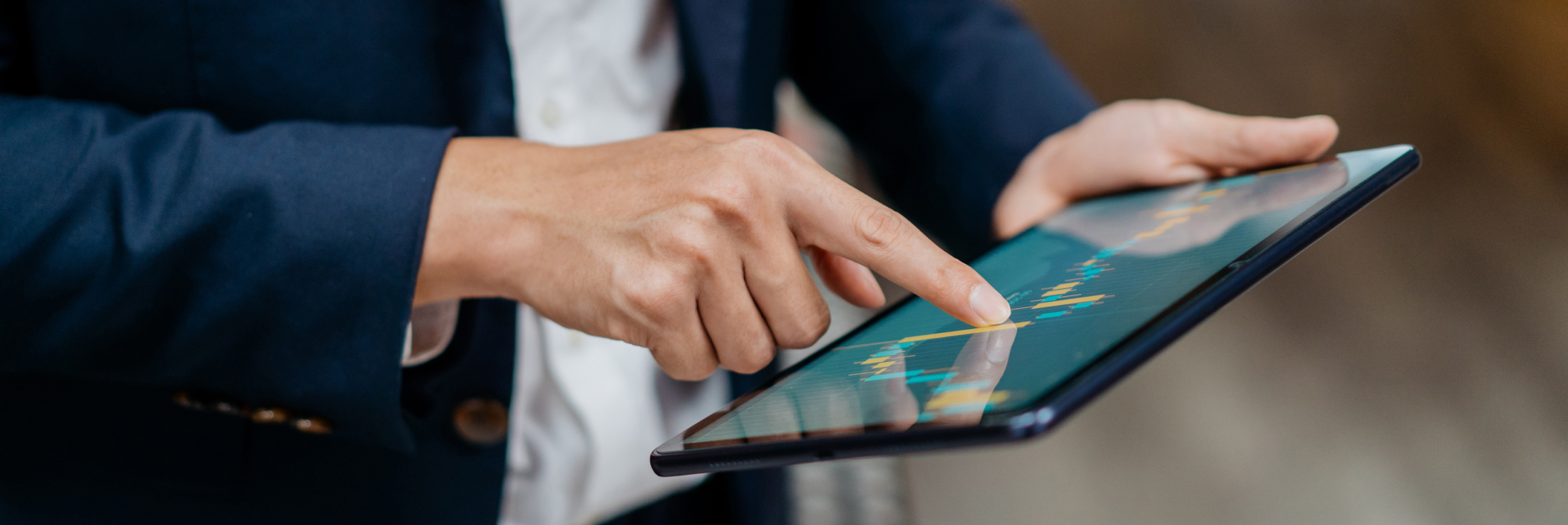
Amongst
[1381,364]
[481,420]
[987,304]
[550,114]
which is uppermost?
[550,114]

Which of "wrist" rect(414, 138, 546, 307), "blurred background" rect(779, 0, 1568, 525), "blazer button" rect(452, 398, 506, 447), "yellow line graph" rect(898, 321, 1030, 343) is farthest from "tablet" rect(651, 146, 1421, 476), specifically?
"blurred background" rect(779, 0, 1568, 525)

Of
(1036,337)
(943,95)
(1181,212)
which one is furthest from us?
(943,95)

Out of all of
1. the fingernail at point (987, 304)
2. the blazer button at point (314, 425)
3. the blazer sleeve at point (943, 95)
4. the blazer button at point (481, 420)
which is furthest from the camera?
the blazer sleeve at point (943, 95)

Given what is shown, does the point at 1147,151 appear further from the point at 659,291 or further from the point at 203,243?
the point at 203,243

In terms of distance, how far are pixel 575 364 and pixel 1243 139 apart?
60cm

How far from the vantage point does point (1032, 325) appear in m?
0.46

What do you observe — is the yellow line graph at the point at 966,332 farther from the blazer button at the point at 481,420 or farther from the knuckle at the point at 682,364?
the blazer button at the point at 481,420

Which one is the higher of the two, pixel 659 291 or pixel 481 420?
pixel 659 291

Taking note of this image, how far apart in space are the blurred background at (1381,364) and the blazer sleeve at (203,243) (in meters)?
1.41

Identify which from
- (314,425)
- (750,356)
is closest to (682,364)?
(750,356)

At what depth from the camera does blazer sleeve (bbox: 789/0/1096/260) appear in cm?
94

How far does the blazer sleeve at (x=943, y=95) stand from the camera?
940 millimetres

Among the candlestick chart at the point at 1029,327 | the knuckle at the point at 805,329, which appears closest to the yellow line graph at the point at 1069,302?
the candlestick chart at the point at 1029,327

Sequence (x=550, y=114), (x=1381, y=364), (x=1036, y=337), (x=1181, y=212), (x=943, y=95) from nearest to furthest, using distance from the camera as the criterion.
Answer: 1. (x=1036, y=337)
2. (x=1181, y=212)
3. (x=550, y=114)
4. (x=943, y=95)
5. (x=1381, y=364)
